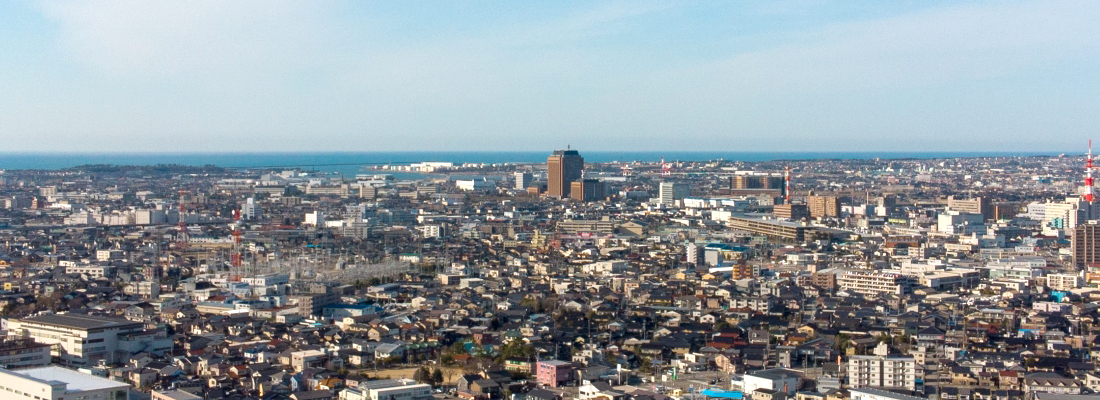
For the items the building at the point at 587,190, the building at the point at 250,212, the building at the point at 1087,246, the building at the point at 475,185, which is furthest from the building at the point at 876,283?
the building at the point at 475,185

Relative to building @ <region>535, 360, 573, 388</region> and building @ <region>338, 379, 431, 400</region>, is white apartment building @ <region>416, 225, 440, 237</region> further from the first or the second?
building @ <region>338, 379, 431, 400</region>

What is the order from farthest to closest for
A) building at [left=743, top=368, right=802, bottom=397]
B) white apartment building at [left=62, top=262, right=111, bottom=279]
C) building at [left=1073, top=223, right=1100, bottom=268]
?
building at [left=1073, top=223, right=1100, bottom=268], white apartment building at [left=62, top=262, right=111, bottom=279], building at [left=743, top=368, right=802, bottom=397]

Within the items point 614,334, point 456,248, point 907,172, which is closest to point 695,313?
point 614,334

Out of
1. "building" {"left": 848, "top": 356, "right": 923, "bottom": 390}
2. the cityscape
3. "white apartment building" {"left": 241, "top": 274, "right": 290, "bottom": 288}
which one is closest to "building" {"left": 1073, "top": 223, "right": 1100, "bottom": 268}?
the cityscape

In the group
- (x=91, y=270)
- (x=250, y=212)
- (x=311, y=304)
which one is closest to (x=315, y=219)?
(x=250, y=212)

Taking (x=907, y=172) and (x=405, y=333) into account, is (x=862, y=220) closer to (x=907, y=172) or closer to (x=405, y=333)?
(x=405, y=333)

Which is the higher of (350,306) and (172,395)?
(172,395)

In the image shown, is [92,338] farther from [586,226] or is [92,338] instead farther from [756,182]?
[756,182]
